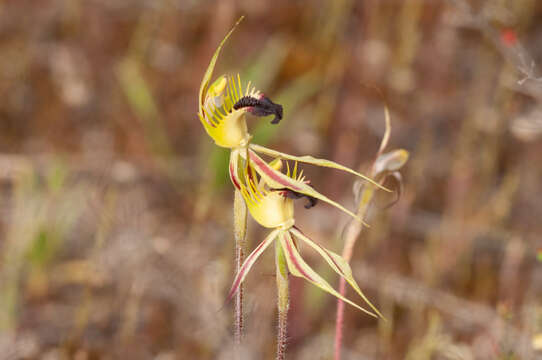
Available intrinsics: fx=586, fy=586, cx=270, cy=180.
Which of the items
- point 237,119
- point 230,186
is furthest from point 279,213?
point 230,186

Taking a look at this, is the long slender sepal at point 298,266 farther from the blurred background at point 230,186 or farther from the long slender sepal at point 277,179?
the blurred background at point 230,186

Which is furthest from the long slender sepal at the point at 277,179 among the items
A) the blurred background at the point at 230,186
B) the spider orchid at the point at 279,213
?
the blurred background at the point at 230,186

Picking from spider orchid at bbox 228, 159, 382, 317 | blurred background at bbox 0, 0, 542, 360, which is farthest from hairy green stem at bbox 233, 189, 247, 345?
blurred background at bbox 0, 0, 542, 360

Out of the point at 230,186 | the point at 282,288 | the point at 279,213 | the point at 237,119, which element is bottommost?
the point at 282,288

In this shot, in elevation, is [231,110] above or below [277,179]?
above

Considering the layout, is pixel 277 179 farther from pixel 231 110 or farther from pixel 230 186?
pixel 230 186

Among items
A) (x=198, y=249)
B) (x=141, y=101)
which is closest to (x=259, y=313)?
(x=198, y=249)

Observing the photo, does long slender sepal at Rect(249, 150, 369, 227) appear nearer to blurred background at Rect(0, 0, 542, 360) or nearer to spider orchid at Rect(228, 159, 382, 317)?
spider orchid at Rect(228, 159, 382, 317)
